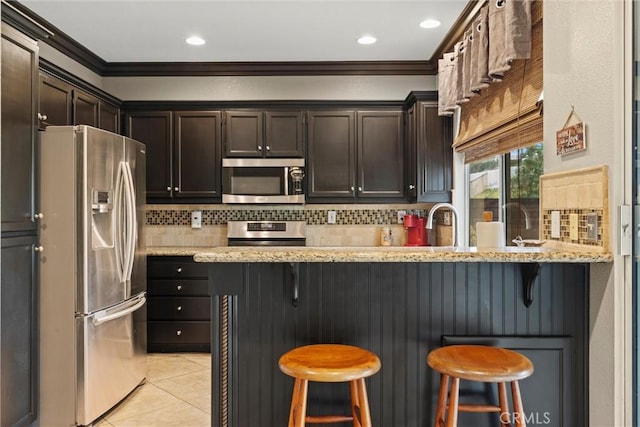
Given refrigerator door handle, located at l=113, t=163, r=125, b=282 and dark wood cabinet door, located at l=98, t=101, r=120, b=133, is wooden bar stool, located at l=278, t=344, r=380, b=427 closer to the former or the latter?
refrigerator door handle, located at l=113, t=163, r=125, b=282

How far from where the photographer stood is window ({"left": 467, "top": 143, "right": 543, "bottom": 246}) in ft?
8.68

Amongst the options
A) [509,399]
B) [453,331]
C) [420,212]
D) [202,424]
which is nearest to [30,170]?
[202,424]

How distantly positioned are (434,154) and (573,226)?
220 centimetres

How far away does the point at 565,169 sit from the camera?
5.84 feet

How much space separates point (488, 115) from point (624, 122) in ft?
4.70

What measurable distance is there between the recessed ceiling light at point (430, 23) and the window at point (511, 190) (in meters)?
1.08

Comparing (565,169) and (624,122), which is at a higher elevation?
(624,122)

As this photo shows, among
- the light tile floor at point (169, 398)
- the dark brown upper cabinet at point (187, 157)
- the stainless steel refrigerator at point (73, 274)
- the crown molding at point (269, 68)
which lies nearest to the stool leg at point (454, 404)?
the light tile floor at point (169, 398)

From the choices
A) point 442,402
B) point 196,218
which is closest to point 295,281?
point 442,402

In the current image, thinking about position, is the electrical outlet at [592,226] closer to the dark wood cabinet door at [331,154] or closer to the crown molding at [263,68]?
the dark wood cabinet door at [331,154]

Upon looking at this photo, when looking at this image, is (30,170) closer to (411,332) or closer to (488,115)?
(411,332)

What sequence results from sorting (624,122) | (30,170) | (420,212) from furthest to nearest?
(420,212), (30,170), (624,122)

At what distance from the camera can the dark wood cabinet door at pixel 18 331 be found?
2.20 meters

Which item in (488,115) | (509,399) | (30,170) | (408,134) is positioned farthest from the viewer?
(408,134)
